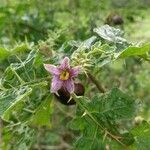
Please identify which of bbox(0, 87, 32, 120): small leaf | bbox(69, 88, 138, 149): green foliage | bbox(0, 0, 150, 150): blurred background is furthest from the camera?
bbox(0, 0, 150, 150): blurred background

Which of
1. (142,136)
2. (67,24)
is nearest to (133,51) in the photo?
(142,136)

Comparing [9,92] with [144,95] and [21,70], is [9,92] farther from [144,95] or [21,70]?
[144,95]

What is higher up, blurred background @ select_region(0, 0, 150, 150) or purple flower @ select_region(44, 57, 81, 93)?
purple flower @ select_region(44, 57, 81, 93)

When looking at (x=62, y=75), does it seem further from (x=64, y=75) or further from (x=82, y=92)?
(x=82, y=92)

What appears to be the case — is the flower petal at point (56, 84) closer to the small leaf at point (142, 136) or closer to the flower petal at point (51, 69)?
the flower petal at point (51, 69)

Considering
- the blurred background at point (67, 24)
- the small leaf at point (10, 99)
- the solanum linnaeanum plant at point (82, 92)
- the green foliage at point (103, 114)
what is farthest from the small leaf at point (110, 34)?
the blurred background at point (67, 24)

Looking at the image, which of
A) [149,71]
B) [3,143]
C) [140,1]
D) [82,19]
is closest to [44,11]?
[82,19]

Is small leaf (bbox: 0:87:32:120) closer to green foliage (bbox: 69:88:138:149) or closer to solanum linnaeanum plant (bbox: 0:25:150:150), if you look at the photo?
solanum linnaeanum plant (bbox: 0:25:150:150)

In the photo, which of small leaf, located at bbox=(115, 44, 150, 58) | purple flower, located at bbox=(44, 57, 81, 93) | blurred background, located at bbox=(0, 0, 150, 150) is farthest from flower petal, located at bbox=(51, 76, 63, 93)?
blurred background, located at bbox=(0, 0, 150, 150)
